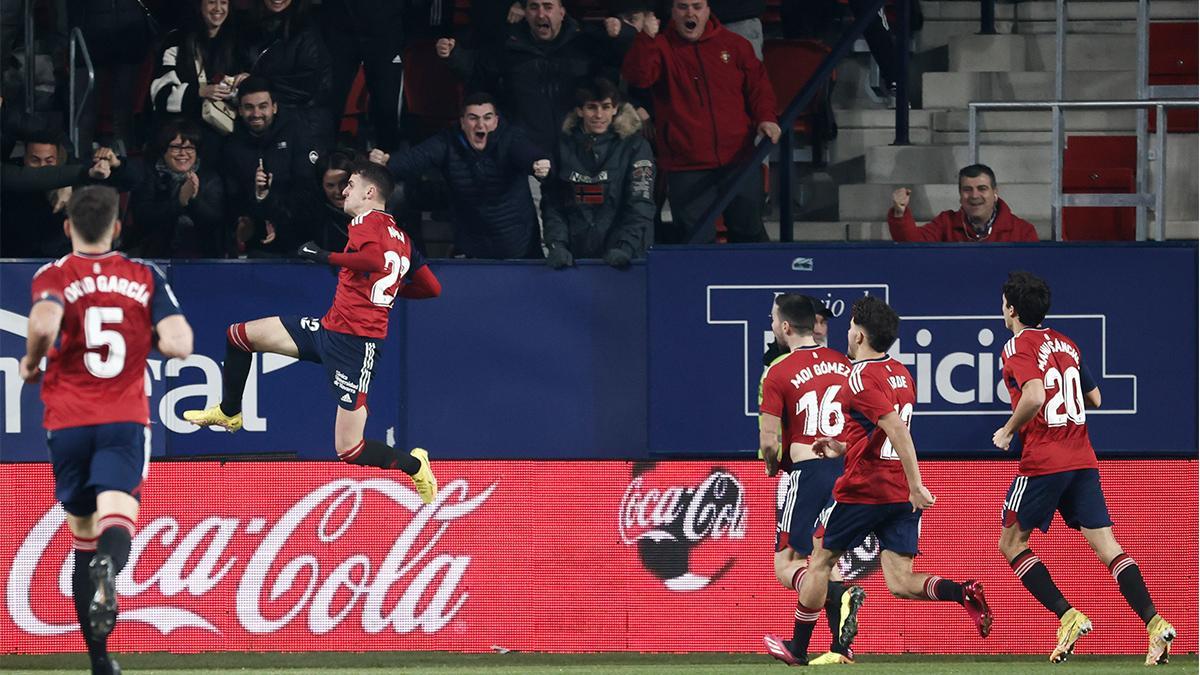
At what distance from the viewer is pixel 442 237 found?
43.5ft

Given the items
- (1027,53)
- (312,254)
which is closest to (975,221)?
(1027,53)

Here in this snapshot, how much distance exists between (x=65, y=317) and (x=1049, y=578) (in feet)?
16.7

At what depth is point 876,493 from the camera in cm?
930

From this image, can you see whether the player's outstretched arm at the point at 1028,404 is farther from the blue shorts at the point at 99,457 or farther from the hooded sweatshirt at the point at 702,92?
the blue shorts at the point at 99,457

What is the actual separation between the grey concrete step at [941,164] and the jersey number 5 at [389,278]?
15.0 feet

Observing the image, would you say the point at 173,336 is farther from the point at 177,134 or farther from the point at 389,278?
the point at 177,134

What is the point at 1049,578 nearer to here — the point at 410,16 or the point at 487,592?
the point at 487,592

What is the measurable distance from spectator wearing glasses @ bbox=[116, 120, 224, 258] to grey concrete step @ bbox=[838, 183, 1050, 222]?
167 inches

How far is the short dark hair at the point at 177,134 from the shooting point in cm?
1206

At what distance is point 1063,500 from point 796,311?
5.46ft

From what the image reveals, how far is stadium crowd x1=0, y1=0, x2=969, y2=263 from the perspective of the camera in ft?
39.2

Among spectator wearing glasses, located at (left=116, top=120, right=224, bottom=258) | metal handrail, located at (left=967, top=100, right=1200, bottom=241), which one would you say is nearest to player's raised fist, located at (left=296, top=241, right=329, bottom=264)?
spectator wearing glasses, located at (left=116, top=120, right=224, bottom=258)

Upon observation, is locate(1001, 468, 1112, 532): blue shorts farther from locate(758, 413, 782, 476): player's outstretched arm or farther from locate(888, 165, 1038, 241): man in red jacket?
locate(888, 165, 1038, 241): man in red jacket

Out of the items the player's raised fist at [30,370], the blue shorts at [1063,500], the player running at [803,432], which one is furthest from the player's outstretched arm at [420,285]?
the blue shorts at [1063,500]
